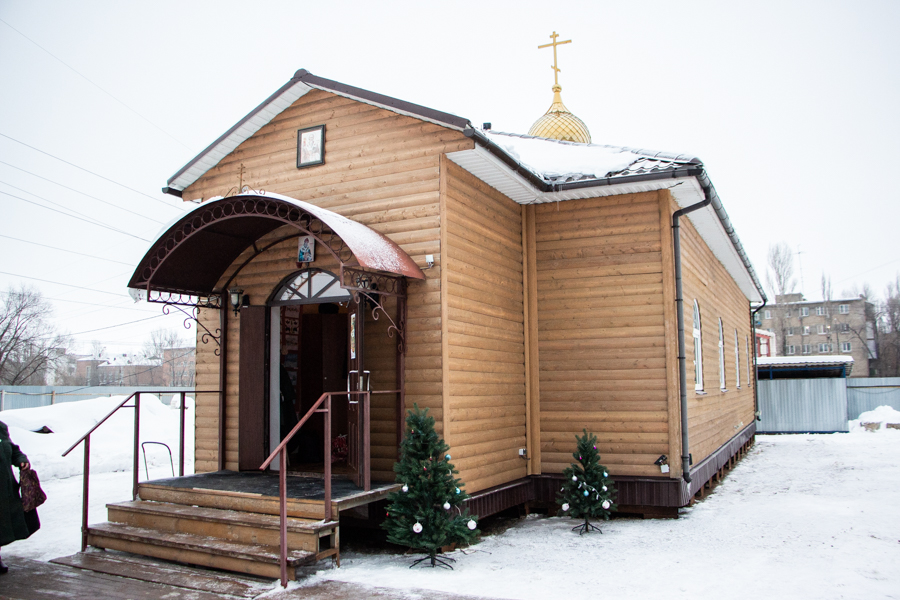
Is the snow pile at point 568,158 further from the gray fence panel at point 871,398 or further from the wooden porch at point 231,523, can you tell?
the gray fence panel at point 871,398

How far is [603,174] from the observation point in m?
8.48

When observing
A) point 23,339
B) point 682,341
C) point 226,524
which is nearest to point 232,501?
point 226,524

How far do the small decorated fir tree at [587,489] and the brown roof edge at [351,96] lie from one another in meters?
3.76

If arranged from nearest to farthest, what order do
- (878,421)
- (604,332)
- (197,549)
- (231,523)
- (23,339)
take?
(197,549), (231,523), (604,332), (878,421), (23,339)

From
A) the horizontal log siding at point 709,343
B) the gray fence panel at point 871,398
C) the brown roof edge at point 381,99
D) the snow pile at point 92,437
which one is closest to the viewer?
the brown roof edge at point 381,99

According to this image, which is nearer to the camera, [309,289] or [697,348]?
[309,289]

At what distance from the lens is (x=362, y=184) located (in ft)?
25.9

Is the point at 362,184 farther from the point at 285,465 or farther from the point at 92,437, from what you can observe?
the point at 92,437

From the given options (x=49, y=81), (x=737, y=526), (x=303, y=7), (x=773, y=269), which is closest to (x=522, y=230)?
(x=737, y=526)

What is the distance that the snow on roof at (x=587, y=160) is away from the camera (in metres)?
8.38

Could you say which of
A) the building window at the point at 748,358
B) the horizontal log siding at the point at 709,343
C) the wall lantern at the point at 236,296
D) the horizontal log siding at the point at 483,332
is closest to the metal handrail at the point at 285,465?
the horizontal log siding at the point at 483,332

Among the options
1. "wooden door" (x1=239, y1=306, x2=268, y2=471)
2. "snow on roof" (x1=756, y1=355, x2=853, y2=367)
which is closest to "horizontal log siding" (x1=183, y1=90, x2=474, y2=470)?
"wooden door" (x1=239, y1=306, x2=268, y2=471)

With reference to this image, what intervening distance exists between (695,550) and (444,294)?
3.50m

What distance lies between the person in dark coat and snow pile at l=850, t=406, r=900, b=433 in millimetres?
21600
